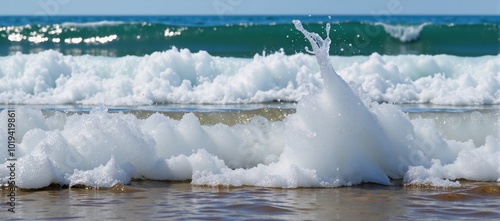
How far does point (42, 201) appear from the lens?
6.30 meters

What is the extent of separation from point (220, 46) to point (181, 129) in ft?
42.8

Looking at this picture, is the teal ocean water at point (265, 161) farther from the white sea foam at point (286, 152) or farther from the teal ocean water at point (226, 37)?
the teal ocean water at point (226, 37)

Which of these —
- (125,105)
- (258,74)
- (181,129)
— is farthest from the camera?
(258,74)

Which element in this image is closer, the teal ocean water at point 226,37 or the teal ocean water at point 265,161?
the teal ocean water at point 265,161

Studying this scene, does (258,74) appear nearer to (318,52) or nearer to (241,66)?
(241,66)

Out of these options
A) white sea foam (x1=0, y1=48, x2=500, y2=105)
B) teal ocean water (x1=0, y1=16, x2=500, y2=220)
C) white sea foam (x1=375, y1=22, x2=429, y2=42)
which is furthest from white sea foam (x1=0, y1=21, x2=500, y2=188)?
white sea foam (x1=375, y1=22, x2=429, y2=42)

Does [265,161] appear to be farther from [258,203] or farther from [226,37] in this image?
[226,37]

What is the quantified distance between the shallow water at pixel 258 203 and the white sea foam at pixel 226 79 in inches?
268

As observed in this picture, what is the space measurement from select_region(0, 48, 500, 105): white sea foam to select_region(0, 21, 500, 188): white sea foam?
5.55 m

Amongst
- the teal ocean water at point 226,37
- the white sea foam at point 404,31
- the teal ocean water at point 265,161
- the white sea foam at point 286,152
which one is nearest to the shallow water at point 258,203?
the teal ocean water at point 265,161

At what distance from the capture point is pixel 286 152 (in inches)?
288

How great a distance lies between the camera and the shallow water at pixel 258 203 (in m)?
5.81

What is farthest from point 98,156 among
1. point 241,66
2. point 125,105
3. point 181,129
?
point 241,66

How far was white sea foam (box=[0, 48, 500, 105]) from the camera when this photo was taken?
47.3ft
